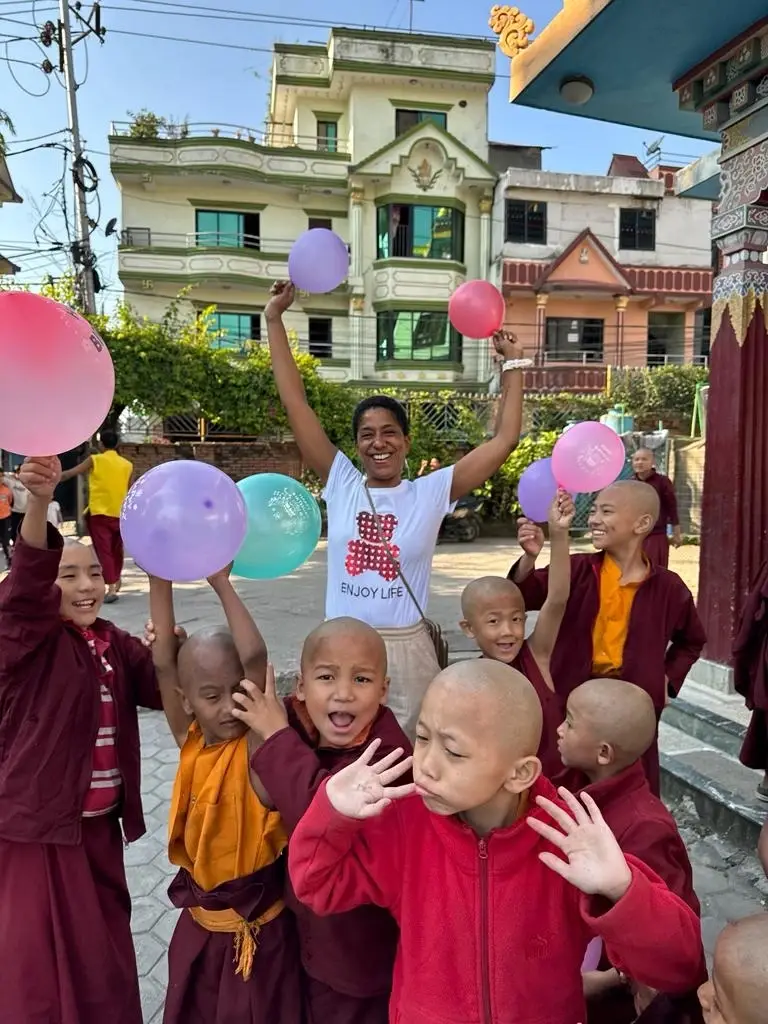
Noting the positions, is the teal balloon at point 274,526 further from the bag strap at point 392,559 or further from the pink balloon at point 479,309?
the pink balloon at point 479,309

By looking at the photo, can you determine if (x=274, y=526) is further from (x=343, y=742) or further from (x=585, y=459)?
(x=585, y=459)

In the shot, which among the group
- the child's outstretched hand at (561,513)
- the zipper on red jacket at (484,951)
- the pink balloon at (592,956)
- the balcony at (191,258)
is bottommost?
the pink balloon at (592,956)

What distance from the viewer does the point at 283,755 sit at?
1.43 metres

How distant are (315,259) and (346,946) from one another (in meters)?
2.11

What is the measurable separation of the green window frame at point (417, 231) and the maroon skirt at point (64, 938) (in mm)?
21445

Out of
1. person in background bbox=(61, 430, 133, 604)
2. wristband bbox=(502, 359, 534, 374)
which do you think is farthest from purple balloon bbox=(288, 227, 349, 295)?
person in background bbox=(61, 430, 133, 604)

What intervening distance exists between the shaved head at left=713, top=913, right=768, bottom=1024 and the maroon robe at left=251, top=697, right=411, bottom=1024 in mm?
656

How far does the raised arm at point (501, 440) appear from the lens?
234 centimetres

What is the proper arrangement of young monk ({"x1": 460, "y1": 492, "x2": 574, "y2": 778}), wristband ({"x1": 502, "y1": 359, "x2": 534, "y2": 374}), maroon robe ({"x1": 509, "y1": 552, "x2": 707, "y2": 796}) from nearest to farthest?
young monk ({"x1": 460, "y1": 492, "x2": 574, "y2": 778})
wristband ({"x1": 502, "y1": 359, "x2": 534, "y2": 374})
maroon robe ({"x1": 509, "y1": 552, "x2": 707, "y2": 796})

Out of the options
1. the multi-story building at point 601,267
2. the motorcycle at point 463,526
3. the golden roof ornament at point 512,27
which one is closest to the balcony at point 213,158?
the multi-story building at point 601,267

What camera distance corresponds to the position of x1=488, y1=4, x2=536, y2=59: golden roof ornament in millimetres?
4145

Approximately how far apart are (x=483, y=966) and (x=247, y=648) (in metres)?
0.84

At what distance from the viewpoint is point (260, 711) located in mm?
1530

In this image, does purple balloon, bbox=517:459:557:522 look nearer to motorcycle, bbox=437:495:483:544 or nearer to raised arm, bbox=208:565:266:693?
raised arm, bbox=208:565:266:693
